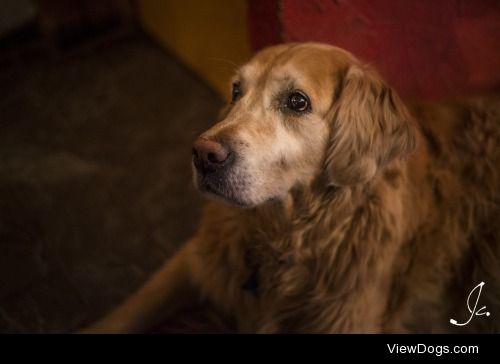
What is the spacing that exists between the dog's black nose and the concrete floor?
0.97 m

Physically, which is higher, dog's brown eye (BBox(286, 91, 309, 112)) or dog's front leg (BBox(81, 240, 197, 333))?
dog's brown eye (BBox(286, 91, 309, 112))

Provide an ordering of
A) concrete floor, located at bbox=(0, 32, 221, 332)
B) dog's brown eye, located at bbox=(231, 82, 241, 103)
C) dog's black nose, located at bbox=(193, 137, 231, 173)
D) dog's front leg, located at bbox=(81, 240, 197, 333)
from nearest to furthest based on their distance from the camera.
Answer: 1. dog's black nose, located at bbox=(193, 137, 231, 173)
2. dog's brown eye, located at bbox=(231, 82, 241, 103)
3. dog's front leg, located at bbox=(81, 240, 197, 333)
4. concrete floor, located at bbox=(0, 32, 221, 332)

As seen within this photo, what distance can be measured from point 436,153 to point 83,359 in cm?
140

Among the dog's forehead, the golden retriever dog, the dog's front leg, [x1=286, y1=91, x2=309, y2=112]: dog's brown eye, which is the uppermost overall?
the dog's forehead

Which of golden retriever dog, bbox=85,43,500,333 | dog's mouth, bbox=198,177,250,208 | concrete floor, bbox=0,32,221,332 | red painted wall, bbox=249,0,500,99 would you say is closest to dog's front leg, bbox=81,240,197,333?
golden retriever dog, bbox=85,43,500,333

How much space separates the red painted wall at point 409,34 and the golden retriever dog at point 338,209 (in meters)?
0.21

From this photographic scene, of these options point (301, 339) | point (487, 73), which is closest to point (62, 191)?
point (301, 339)

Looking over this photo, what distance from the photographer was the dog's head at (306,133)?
138cm

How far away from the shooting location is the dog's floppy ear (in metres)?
1.39

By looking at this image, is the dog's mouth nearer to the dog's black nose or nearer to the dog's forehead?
the dog's black nose

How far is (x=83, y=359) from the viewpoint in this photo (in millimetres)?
1618

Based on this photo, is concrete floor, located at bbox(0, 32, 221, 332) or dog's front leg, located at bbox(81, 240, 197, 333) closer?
dog's front leg, located at bbox(81, 240, 197, 333)

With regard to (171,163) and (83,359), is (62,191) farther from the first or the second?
(83,359)

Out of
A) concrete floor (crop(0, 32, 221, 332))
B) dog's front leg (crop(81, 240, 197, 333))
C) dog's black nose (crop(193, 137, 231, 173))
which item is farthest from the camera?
concrete floor (crop(0, 32, 221, 332))
